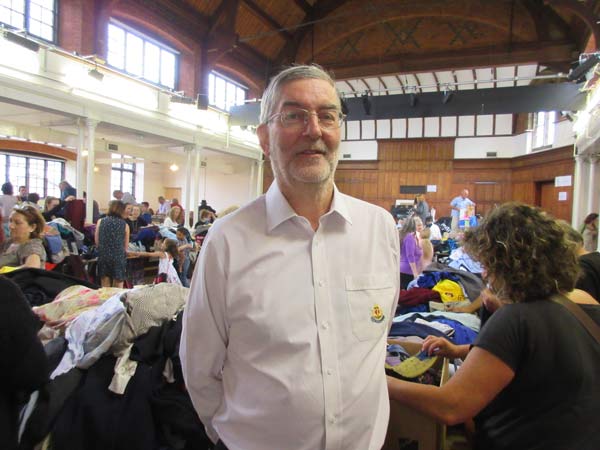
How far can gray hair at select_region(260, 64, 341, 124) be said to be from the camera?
119 cm

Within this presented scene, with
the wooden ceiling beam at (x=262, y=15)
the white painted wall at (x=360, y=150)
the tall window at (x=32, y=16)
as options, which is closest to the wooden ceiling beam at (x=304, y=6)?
the wooden ceiling beam at (x=262, y=15)

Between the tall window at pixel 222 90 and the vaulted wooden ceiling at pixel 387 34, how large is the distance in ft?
1.72

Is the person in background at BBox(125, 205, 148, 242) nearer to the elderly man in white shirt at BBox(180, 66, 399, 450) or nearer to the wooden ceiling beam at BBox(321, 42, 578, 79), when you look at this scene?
the elderly man in white shirt at BBox(180, 66, 399, 450)

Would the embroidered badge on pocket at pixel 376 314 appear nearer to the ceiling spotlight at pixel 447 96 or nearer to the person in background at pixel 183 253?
the person in background at pixel 183 253

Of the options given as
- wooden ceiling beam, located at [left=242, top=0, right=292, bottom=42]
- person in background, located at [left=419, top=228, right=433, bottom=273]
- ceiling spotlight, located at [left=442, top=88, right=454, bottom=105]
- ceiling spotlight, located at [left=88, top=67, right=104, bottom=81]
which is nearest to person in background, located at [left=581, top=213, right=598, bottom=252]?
ceiling spotlight, located at [left=442, top=88, right=454, bottom=105]

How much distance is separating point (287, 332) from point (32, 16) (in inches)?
412

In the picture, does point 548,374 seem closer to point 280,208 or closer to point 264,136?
point 280,208

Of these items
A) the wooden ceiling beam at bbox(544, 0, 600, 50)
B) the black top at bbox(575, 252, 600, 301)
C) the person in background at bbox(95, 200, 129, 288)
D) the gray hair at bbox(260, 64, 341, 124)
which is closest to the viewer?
the gray hair at bbox(260, 64, 341, 124)

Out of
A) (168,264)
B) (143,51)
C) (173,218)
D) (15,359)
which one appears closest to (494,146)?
(143,51)

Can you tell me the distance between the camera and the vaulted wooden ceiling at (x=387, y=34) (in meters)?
11.3

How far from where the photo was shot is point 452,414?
49.6 inches

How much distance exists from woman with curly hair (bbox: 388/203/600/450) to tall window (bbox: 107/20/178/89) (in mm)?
10651

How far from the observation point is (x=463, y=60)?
12.8m

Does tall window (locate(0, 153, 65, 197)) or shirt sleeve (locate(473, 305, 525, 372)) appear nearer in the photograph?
shirt sleeve (locate(473, 305, 525, 372))
